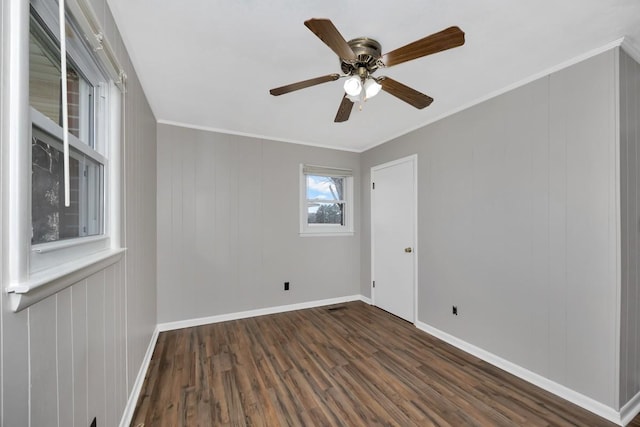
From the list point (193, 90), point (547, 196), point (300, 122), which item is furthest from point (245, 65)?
point (547, 196)

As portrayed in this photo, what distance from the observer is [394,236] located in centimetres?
365

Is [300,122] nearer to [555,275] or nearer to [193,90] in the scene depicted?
[193,90]

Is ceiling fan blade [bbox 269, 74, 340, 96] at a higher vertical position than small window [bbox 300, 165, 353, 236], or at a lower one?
higher

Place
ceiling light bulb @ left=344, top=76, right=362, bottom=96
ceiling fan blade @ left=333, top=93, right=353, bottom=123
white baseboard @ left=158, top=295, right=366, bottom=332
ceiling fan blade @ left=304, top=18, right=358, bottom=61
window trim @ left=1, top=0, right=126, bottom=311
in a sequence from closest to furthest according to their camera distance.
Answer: window trim @ left=1, top=0, right=126, bottom=311, ceiling fan blade @ left=304, top=18, right=358, bottom=61, ceiling light bulb @ left=344, top=76, right=362, bottom=96, ceiling fan blade @ left=333, top=93, right=353, bottom=123, white baseboard @ left=158, top=295, right=366, bottom=332

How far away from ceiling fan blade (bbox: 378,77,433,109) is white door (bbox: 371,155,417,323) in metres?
1.48

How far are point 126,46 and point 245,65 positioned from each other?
76 centimetres

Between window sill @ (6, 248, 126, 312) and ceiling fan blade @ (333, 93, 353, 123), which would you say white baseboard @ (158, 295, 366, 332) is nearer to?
window sill @ (6, 248, 126, 312)

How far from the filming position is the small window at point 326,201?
3.94 m

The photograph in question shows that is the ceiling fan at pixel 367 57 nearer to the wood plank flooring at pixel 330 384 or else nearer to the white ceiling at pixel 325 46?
the white ceiling at pixel 325 46

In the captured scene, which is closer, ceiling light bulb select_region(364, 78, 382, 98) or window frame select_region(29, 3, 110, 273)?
window frame select_region(29, 3, 110, 273)

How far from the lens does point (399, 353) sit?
259cm

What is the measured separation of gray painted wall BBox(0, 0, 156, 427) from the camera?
717 mm

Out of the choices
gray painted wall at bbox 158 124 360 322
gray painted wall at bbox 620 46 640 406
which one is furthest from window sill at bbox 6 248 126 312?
gray painted wall at bbox 620 46 640 406

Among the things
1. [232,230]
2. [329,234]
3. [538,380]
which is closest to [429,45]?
[538,380]
